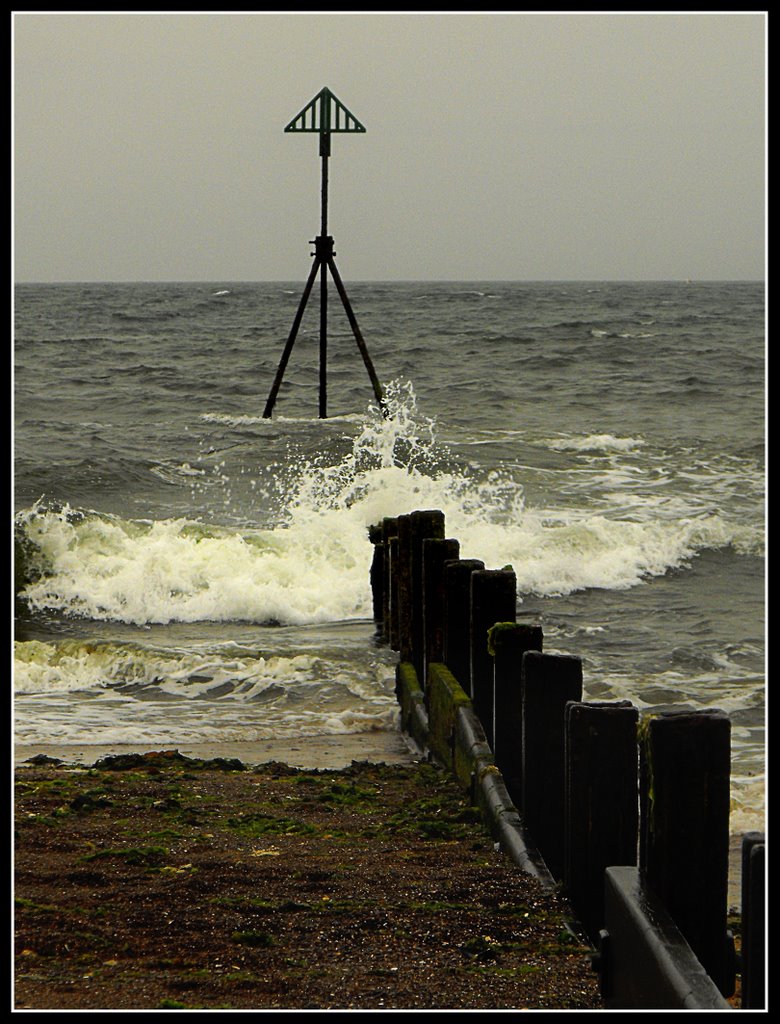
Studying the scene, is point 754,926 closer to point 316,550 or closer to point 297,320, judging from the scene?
point 316,550

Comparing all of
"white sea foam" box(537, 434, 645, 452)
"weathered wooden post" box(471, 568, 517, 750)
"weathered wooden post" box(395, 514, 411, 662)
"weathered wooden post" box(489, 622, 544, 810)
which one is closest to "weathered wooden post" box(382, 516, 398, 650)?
"weathered wooden post" box(395, 514, 411, 662)

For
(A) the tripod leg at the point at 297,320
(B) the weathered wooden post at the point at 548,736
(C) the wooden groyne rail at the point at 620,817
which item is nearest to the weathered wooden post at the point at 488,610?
(C) the wooden groyne rail at the point at 620,817

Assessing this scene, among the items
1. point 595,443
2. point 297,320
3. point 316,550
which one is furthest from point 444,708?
point 595,443

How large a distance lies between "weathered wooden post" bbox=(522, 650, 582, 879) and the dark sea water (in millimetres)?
1950

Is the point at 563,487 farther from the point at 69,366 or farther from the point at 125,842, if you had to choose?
the point at 69,366

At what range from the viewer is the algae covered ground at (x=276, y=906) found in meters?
3.14

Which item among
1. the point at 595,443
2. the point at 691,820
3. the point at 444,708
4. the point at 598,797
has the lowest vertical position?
the point at 444,708

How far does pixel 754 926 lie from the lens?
2.51 meters

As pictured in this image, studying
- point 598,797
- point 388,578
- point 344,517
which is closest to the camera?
point 598,797

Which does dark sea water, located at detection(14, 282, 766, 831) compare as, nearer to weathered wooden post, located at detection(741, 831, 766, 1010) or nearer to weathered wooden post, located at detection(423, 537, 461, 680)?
weathered wooden post, located at detection(423, 537, 461, 680)

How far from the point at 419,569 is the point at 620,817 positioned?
12.4 ft

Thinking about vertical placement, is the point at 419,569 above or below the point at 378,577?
above

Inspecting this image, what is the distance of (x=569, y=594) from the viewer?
12039 mm

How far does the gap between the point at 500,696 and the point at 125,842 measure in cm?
151
